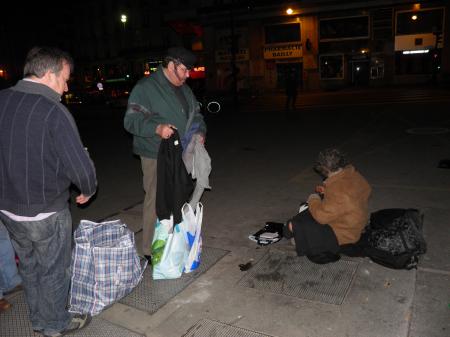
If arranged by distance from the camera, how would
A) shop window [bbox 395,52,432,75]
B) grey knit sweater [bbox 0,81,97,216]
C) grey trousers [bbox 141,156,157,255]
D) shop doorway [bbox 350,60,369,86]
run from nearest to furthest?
1. grey knit sweater [bbox 0,81,97,216]
2. grey trousers [bbox 141,156,157,255]
3. shop window [bbox 395,52,432,75]
4. shop doorway [bbox 350,60,369,86]

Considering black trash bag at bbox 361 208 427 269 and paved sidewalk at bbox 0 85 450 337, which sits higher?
black trash bag at bbox 361 208 427 269

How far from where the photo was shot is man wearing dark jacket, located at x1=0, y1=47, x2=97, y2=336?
8.79 feet

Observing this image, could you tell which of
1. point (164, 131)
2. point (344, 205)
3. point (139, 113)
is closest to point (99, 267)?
point (164, 131)

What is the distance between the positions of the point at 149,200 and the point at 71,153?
4.87 feet

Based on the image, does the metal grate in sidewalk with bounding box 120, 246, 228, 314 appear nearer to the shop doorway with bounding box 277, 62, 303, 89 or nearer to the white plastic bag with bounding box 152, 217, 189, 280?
the white plastic bag with bounding box 152, 217, 189, 280

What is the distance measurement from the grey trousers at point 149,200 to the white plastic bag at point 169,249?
0.33m

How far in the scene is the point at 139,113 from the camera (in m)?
3.82

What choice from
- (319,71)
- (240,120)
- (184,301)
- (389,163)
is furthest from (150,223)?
(319,71)

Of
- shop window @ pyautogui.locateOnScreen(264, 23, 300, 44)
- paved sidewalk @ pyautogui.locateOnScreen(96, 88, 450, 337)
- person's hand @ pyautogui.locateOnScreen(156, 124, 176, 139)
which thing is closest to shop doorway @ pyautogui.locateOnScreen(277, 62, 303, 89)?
shop window @ pyautogui.locateOnScreen(264, 23, 300, 44)

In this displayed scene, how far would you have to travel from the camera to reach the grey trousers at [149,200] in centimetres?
407

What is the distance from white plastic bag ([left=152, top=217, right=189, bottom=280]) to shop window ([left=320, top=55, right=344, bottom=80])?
3115 centimetres

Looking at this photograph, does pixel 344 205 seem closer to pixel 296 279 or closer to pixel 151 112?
pixel 296 279

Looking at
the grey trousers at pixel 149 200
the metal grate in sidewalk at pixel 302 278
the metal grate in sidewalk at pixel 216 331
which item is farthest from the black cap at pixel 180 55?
the metal grate in sidewalk at pixel 216 331

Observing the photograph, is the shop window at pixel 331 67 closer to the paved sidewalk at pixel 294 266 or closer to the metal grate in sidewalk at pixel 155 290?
the paved sidewalk at pixel 294 266
